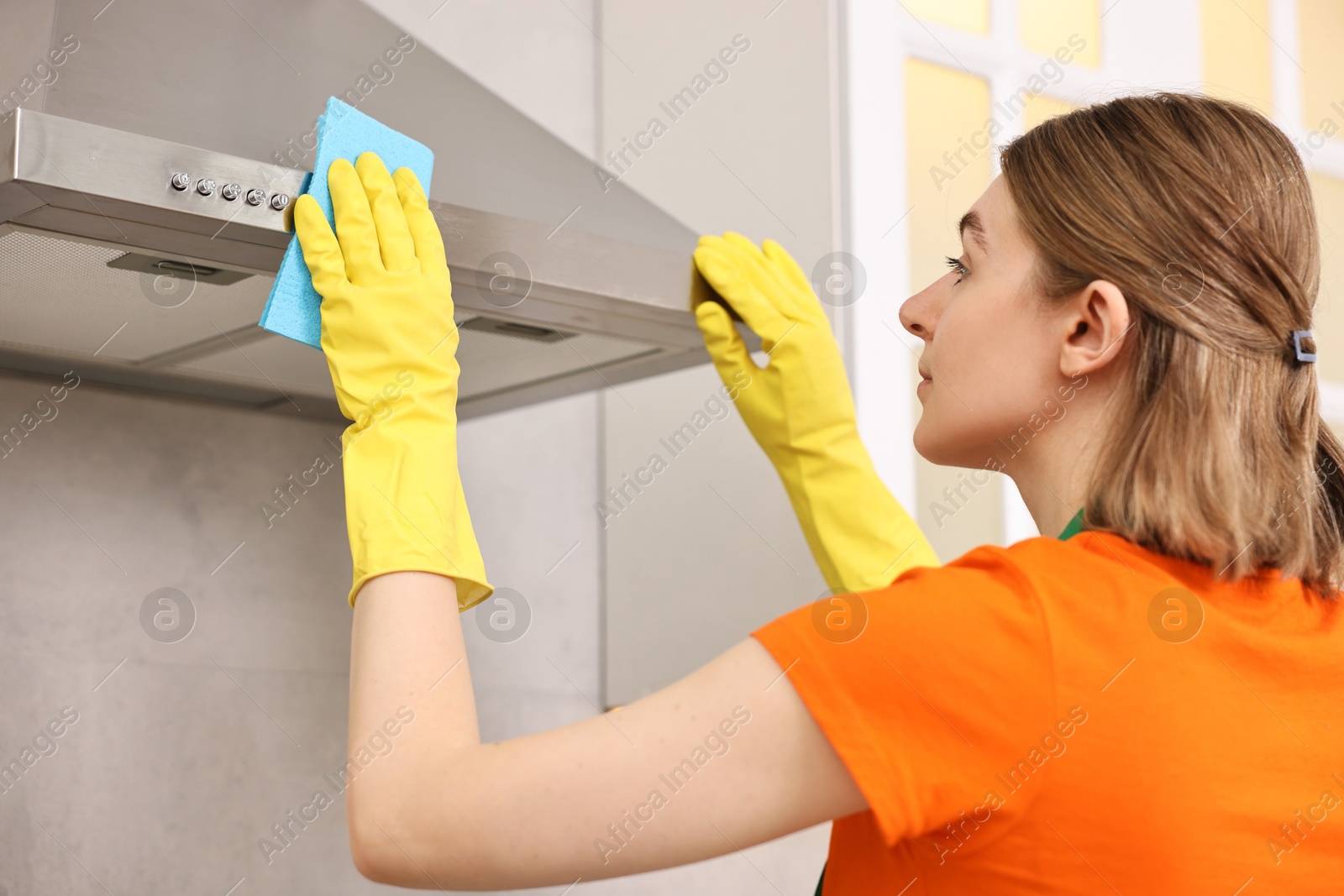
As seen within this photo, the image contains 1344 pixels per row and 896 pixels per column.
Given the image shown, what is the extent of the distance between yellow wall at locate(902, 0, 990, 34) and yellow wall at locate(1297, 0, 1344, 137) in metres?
0.57

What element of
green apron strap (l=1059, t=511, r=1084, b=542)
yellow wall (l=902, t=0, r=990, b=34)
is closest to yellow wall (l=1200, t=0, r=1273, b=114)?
yellow wall (l=902, t=0, r=990, b=34)

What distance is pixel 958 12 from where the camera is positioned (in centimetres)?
151

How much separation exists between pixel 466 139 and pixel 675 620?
0.60m

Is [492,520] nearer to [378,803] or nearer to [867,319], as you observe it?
[867,319]

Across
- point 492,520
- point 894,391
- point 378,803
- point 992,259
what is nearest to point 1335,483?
point 992,259

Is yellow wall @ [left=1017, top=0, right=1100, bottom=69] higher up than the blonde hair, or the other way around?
yellow wall @ [left=1017, top=0, right=1100, bottom=69]

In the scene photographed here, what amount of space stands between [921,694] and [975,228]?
0.33 m

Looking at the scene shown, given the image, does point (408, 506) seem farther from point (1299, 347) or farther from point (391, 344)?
point (1299, 347)

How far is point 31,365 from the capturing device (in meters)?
1.04

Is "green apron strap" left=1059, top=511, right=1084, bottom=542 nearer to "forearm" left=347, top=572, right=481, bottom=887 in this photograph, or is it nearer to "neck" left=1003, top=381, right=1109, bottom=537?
"neck" left=1003, top=381, right=1109, bottom=537

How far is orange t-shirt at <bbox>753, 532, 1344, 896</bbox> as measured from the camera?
1.73ft

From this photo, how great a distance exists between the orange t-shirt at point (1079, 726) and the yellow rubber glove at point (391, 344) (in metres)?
0.25

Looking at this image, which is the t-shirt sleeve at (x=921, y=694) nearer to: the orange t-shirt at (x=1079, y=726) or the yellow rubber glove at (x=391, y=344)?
the orange t-shirt at (x=1079, y=726)

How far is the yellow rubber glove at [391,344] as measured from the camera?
707mm
